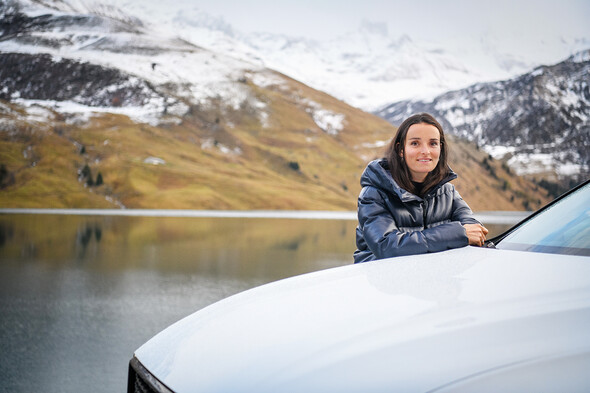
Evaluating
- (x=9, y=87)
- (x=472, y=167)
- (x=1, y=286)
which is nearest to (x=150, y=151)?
(x=9, y=87)

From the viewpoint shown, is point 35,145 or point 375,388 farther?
point 35,145

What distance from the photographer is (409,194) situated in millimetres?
2893

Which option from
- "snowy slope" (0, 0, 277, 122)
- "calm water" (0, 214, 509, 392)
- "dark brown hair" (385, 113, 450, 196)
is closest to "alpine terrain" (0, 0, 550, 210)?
"snowy slope" (0, 0, 277, 122)

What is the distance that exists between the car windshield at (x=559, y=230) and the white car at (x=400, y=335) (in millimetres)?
121

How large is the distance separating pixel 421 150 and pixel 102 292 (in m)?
13.0

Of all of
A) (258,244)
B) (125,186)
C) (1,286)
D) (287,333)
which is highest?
(287,333)

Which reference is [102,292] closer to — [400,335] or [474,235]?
[474,235]

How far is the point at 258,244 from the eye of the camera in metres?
30.4

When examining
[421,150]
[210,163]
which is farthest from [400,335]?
[210,163]

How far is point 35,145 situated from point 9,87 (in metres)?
67.3

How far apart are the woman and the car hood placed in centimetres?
74

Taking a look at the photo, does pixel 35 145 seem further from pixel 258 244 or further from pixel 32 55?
pixel 258 244

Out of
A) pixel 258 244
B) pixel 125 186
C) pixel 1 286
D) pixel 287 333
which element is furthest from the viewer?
pixel 125 186

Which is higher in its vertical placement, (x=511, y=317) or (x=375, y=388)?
(x=511, y=317)
